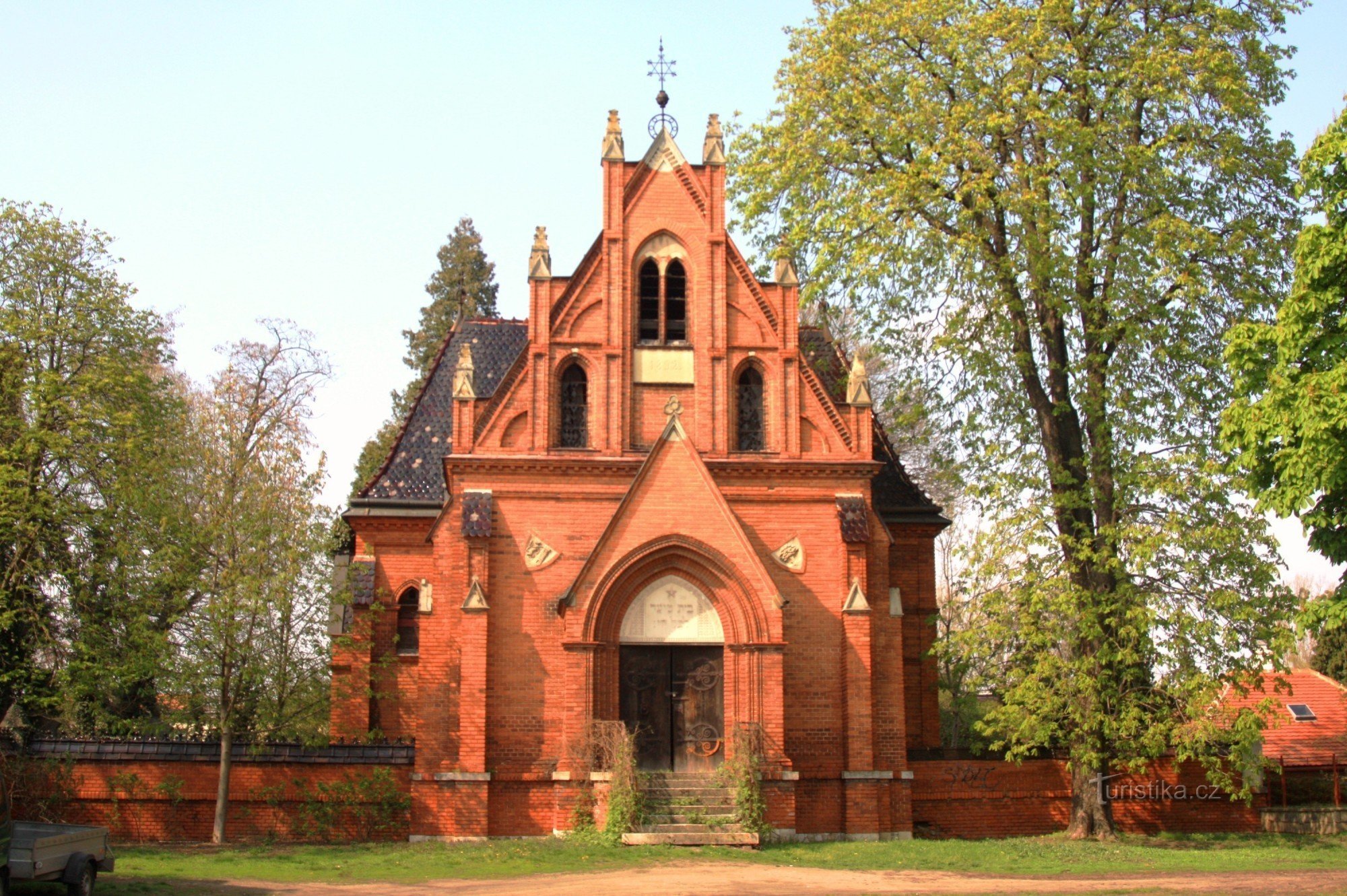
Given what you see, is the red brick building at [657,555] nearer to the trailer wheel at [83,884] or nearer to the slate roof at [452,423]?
the slate roof at [452,423]

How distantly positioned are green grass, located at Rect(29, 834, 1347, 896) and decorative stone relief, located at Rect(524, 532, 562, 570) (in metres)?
4.91

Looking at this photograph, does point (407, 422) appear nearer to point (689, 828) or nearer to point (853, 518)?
point (853, 518)

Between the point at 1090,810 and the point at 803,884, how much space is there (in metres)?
9.16

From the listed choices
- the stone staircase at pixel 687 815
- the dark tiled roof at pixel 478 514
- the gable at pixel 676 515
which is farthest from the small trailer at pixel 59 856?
the gable at pixel 676 515

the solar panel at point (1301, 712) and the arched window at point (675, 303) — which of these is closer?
the arched window at point (675, 303)

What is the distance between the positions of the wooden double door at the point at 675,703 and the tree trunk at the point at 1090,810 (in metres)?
6.82

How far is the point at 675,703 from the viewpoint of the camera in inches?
957

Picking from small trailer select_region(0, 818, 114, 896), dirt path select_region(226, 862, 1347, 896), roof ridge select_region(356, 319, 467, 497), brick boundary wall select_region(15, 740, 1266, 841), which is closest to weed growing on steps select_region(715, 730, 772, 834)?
brick boundary wall select_region(15, 740, 1266, 841)

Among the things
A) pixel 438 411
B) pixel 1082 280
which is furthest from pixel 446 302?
pixel 1082 280

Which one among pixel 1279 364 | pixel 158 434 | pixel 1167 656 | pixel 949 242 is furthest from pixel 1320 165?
pixel 158 434

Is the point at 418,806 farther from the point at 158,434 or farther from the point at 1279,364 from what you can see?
the point at 1279,364

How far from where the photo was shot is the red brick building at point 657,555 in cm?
2375

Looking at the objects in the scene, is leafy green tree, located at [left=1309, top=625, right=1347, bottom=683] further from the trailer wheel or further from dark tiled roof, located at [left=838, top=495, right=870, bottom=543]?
the trailer wheel

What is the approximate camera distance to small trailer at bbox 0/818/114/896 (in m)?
14.6
